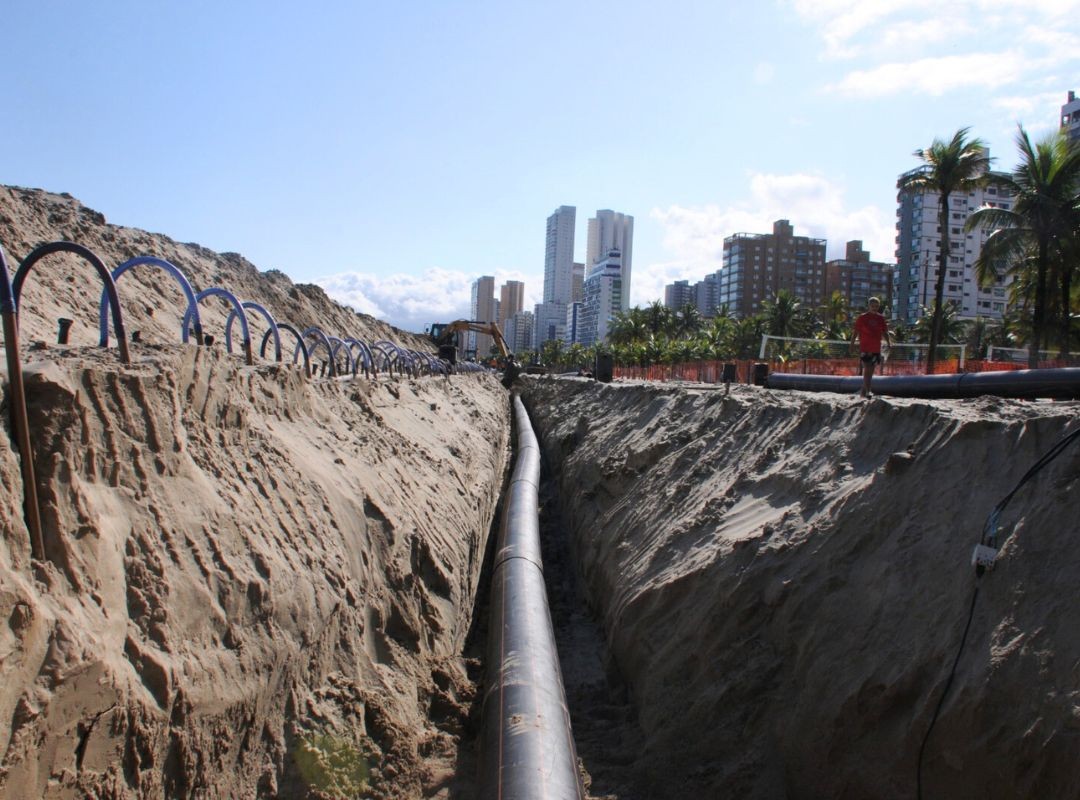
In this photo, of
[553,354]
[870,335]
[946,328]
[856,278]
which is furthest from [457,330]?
[856,278]

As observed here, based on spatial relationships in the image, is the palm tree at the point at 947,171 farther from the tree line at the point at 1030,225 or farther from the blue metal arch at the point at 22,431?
the blue metal arch at the point at 22,431

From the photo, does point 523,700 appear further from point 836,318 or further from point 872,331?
point 836,318

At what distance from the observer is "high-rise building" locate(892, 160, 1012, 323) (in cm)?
10425

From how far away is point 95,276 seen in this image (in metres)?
18.4

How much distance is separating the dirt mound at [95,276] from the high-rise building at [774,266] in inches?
4456

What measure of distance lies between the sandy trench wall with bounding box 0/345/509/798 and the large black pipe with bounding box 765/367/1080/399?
768 centimetres

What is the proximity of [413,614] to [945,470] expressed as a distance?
4804 millimetres

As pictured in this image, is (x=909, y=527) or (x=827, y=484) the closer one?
(x=909, y=527)

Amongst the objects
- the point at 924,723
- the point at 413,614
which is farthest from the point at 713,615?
the point at 413,614

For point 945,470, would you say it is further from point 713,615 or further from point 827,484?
point 713,615

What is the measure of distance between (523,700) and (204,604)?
2.59m

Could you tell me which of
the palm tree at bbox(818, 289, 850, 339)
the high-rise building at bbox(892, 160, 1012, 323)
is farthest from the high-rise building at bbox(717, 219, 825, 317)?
the palm tree at bbox(818, 289, 850, 339)

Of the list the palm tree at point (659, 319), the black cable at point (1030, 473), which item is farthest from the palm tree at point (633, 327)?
the black cable at point (1030, 473)

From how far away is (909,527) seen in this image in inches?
238
